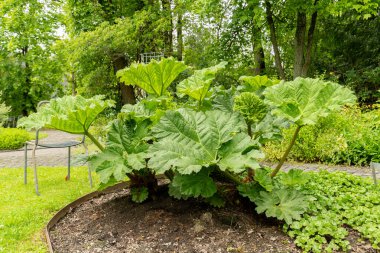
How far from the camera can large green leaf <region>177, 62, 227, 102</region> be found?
2807 mm

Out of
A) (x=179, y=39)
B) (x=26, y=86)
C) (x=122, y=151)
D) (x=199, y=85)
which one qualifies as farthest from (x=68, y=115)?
(x=26, y=86)

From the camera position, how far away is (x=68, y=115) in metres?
2.81

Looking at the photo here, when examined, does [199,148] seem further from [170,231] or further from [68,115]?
[68,115]

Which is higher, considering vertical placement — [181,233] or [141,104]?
[141,104]

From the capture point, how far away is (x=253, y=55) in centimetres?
1352

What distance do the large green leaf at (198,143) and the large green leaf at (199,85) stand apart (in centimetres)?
27

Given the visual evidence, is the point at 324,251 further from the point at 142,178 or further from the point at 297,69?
the point at 297,69

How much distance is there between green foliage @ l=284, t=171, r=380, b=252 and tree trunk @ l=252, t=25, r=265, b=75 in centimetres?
860

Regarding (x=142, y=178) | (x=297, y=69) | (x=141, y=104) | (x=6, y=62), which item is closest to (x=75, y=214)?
(x=142, y=178)

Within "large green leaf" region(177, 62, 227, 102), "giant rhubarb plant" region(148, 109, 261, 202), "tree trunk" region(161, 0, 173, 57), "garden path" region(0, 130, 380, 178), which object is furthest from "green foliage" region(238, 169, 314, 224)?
"tree trunk" region(161, 0, 173, 57)

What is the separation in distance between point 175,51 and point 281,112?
10367 mm

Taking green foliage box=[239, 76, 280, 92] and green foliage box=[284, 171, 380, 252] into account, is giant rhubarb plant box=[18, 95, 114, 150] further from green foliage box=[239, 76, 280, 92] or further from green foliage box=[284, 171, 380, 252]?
green foliage box=[284, 171, 380, 252]

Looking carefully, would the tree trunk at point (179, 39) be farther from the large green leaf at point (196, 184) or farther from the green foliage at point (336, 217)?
the large green leaf at point (196, 184)

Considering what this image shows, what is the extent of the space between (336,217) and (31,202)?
3.18 metres
